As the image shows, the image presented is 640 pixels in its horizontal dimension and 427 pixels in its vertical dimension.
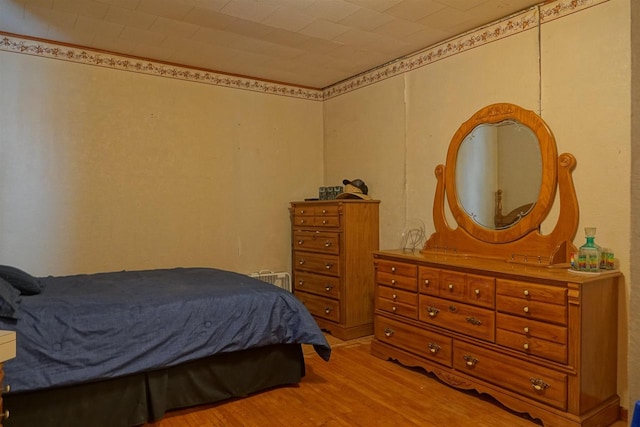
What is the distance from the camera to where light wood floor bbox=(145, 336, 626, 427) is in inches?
97.7

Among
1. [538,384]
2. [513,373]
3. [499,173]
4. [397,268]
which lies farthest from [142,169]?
[538,384]

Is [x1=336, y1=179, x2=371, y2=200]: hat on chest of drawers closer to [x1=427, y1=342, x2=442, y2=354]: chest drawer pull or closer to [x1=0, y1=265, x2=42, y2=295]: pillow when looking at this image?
[x1=427, y1=342, x2=442, y2=354]: chest drawer pull

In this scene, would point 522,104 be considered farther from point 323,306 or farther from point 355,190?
point 323,306

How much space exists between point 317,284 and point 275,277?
1.97ft

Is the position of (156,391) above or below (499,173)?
below

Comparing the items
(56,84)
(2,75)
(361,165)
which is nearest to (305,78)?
(361,165)

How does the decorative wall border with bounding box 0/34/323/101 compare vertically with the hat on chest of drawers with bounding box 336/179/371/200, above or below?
above

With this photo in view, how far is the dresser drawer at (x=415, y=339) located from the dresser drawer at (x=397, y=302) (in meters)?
0.08

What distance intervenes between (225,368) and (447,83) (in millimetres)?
2695

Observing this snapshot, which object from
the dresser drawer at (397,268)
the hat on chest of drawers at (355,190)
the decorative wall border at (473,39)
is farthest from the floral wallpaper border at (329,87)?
the dresser drawer at (397,268)

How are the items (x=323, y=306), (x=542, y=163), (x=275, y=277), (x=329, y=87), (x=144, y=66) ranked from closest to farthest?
(x=542, y=163), (x=144, y=66), (x=323, y=306), (x=275, y=277), (x=329, y=87)

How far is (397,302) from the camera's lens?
3373mm

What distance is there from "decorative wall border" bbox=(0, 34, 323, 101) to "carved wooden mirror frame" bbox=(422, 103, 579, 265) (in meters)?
2.01

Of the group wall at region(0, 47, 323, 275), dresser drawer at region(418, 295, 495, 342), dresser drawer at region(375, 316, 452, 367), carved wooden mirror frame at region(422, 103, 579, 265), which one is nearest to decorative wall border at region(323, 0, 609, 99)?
carved wooden mirror frame at region(422, 103, 579, 265)
